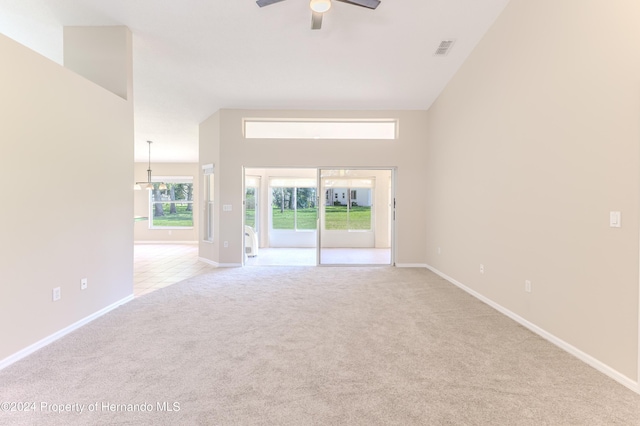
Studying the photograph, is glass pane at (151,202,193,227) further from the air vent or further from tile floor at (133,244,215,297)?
the air vent

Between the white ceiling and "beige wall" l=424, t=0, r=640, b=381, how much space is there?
756mm

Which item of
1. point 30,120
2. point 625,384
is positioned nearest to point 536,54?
point 625,384

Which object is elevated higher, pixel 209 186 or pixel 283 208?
pixel 209 186

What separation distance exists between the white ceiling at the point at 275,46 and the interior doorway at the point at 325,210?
125 inches

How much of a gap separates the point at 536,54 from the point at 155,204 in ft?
36.1

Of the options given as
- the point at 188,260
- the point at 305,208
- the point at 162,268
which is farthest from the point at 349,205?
the point at 162,268

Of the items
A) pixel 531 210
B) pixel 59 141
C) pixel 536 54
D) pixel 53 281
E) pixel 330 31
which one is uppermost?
pixel 330 31

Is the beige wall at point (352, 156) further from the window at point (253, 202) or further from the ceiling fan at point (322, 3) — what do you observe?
the ceiling fan at point (322, 3)

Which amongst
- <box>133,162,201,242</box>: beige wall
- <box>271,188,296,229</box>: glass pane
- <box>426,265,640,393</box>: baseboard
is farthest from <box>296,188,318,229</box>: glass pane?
<box>426,265,640,393</box>: baseboard

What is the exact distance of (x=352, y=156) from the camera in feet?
19.6

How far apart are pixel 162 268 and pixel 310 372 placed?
495 centimetres

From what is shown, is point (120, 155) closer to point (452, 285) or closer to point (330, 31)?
point (330, 31)

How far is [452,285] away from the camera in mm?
4613

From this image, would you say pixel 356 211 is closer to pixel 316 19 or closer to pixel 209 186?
pixel 209 186
